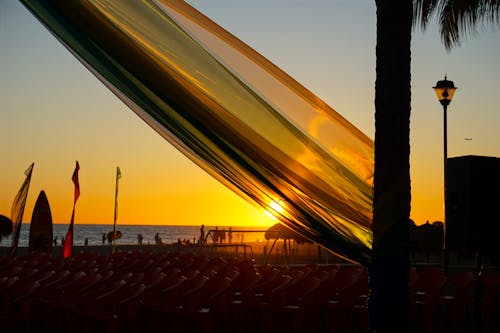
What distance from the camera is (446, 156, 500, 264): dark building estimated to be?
6906mm

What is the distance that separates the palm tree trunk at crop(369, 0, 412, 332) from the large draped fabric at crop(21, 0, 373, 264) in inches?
7.9

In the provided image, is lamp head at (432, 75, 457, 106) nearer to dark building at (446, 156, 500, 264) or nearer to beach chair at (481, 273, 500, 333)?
beach chair at (481, 273, 500, 333)

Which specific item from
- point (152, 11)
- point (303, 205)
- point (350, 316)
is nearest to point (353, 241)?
point (303, 205)

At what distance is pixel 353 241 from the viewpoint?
5.51m

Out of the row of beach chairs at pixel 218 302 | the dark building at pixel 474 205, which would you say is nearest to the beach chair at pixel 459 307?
the row of beach chairs at pixel 218 302

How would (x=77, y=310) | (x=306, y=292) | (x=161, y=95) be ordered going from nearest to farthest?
(x=161, y=95) → (x=77, y=310) → (x=306, y=292)

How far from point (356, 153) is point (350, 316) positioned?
4.79 m

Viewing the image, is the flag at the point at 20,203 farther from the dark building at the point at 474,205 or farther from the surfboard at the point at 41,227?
the dark building at the point at 474,205

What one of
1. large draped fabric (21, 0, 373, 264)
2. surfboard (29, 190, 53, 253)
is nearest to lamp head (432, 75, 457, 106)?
large draped fabric (21, 0, 373, 264)

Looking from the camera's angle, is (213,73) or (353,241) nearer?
(213,73)

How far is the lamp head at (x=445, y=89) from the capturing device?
15391 millimetres

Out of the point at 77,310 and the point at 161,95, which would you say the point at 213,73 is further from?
the point at 77,310

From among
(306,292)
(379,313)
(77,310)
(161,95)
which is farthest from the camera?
(306,292)

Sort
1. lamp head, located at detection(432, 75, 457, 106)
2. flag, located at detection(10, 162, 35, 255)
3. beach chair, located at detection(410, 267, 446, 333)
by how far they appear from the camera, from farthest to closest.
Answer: flag, located at detection(10, 162, 35, 255), lamp head, located at detection(432, 75, 457, 106), beach chair, located at detection(410, 267, 446, 333)
